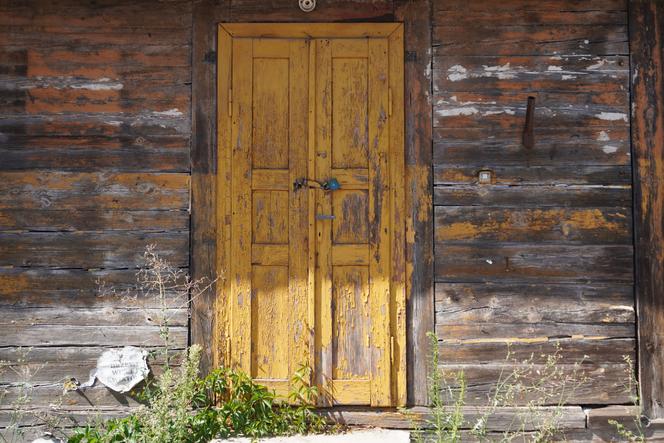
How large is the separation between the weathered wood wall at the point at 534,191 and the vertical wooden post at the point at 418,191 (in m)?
0.07

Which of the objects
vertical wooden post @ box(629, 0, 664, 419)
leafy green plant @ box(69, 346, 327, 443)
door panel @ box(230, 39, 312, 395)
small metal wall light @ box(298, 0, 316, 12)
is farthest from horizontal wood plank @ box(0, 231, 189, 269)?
vertical wooden post @ box(629, 0, 664, 419)

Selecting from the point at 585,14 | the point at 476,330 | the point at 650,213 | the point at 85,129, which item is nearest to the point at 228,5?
the point at 85,129

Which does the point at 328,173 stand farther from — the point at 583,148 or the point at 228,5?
the point at 583,148

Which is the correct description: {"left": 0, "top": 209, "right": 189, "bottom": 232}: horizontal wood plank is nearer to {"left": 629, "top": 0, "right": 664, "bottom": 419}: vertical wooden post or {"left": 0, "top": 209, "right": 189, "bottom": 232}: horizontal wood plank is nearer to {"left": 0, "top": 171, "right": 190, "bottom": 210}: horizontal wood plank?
{"left": 0, "top": 171, "right": 190, "bottom": 210}: horizontal wood plank

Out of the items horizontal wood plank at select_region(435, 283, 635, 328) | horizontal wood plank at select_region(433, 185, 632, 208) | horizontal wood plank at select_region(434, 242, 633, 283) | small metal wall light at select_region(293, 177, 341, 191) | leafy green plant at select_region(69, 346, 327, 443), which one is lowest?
leafy green plant at select_region(69, 346, 327, 443)

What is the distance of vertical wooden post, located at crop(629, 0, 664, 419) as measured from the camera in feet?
15.4

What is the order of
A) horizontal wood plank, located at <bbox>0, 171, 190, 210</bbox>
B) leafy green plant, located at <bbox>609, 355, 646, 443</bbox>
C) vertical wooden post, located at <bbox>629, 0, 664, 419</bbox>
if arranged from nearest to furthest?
leafy green plant, located at <bbox>609, 355, 646, 443</bbox>
vertical wooden post, located at <bbox>629, 0, 664, 419</bbox>
horizontal wood plank, located at <bbox>0, 171, 190, 210</bbox>

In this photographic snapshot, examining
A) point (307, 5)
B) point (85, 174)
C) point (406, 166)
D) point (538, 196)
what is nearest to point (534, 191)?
point (538, 196)

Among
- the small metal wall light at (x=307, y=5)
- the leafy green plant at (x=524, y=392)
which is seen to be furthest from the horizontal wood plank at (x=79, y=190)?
the leafy green plant at (x=524, y=392)

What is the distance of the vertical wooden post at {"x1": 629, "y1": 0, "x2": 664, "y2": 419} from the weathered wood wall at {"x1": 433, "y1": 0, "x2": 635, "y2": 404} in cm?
7

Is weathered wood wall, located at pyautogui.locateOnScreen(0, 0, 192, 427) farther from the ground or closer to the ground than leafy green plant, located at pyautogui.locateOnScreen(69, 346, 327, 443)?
farther from the ground

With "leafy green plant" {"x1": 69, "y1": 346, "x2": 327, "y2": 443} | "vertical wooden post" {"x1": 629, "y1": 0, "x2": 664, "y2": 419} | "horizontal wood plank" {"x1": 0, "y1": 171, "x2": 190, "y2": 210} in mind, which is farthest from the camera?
"horizontal wood plank" {"x1": 0, "y1": 171, "x2": 190, "y2": 210}

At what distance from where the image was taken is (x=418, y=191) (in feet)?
15.5

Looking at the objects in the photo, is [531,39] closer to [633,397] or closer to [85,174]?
[633,397]
